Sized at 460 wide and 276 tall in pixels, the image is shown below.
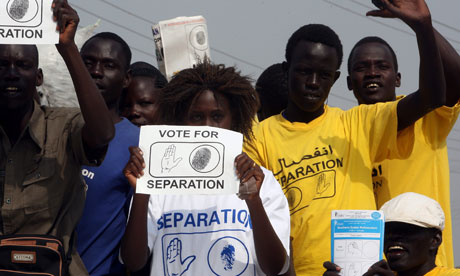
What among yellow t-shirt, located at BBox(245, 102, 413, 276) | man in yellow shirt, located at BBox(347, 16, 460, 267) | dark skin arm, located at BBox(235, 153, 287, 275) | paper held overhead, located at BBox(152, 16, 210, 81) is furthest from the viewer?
paper held overhead, located at BBox(152, 16, 210, 81)

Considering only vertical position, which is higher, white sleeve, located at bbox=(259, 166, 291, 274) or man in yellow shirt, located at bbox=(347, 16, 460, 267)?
man in yellow shirt, located at bbox=(347, 16, 460, 267)

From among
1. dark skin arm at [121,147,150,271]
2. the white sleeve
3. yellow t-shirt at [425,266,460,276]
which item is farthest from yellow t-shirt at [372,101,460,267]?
dark skin arm at [121,147,150,271]

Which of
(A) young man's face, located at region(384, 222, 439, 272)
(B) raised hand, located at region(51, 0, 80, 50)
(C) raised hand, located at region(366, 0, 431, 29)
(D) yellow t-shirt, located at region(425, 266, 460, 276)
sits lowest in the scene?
(D) yellow t-shirt, located at region(425, 266, 460, 276)

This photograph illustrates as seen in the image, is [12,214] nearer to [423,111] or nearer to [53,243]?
[53,243]

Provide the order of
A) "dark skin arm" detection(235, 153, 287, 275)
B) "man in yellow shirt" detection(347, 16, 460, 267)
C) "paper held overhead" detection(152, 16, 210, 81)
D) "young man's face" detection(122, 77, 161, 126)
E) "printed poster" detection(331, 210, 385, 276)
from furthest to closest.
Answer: "paper held overhead" detection(152, 16, 210, 81), "young man's face" detection(122, 77, 161, 126), "man in yellow shirt" detection(347, 16, 460, 267), "dark skin arm" detection(235, 153, 287, 275), "printed poster" detection(331, 210, 385, 276)

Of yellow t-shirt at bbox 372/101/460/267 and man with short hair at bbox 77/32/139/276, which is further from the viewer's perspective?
yellow t-shirt at bbox 372/101/460/267

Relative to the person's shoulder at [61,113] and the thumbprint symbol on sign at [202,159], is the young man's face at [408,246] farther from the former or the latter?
the person's shoulder at [61,113]

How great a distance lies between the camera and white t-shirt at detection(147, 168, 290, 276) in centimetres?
405

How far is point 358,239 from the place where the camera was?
380 centimetres

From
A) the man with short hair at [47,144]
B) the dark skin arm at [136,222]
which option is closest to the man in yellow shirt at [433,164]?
the dark skin arm at [136,222]

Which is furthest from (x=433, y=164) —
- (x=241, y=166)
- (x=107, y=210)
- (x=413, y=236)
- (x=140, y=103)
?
(x=140, y=103)

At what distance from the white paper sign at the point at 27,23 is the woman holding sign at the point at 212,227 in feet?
2.23

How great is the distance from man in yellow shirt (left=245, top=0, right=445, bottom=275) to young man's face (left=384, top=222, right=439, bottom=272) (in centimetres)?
30

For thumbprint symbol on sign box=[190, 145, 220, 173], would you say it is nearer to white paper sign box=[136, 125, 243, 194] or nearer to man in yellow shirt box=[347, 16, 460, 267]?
white paper sign box=[136, 125, 243, 194]
